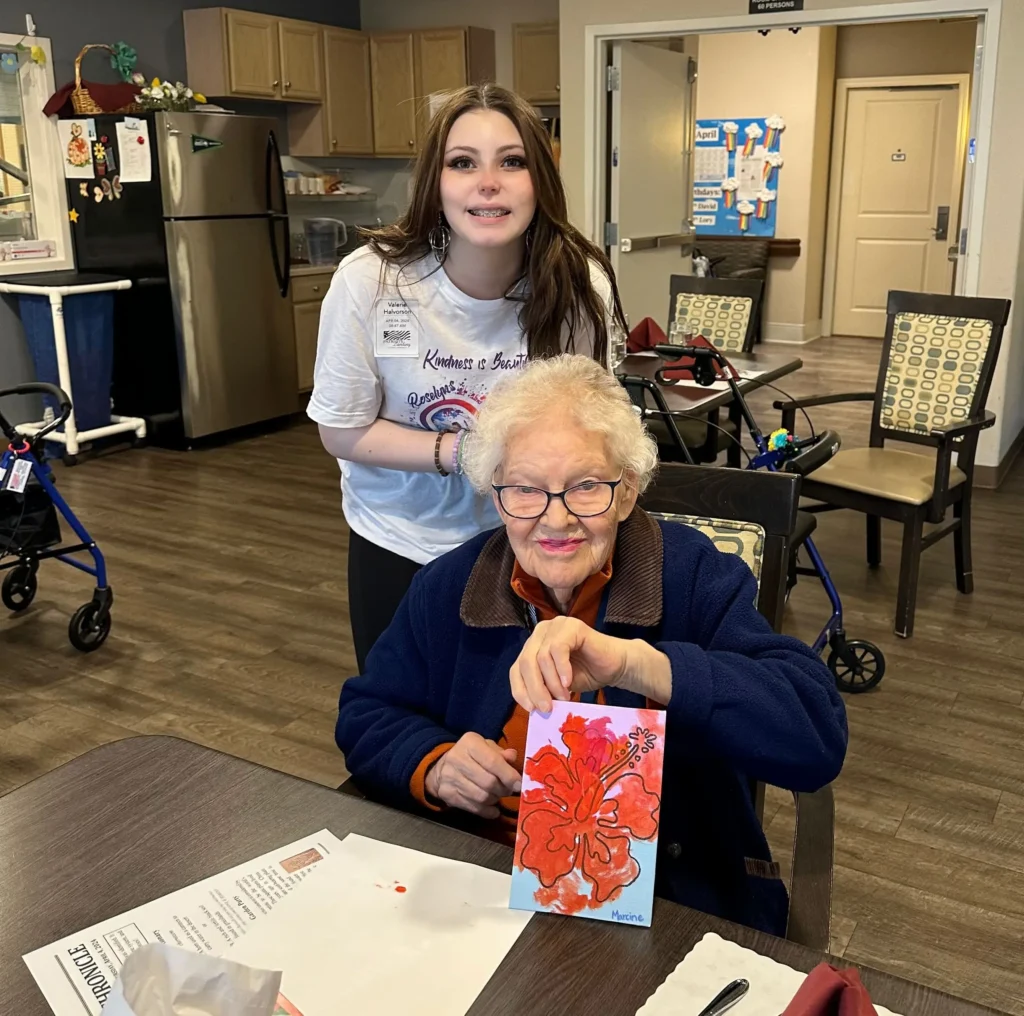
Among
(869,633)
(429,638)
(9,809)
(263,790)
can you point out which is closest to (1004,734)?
(869,633)

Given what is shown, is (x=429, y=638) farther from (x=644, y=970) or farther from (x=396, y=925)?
(x=644, y=970)

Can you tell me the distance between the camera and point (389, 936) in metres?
1.02

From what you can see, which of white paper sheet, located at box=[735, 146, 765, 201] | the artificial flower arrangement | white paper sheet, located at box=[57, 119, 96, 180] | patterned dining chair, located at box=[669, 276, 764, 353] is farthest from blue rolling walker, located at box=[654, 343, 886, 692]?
white paper sheet, located at box=[735, 146, 765, 201]

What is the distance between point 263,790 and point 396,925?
294mm

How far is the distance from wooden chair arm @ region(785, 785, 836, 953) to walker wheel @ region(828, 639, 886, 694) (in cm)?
182

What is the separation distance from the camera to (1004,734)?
291cm

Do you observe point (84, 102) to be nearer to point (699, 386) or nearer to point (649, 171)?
point (649, 171)

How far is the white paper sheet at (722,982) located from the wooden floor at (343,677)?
123 cm

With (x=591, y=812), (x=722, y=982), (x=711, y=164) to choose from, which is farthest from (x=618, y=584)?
(x=711, y=164)

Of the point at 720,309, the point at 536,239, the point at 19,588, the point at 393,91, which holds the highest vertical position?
the point at 393,91

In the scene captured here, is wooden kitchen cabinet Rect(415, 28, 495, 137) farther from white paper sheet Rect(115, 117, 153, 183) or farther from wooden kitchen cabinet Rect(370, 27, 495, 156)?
white paper sheet Rect(115, 117, 153, 183)

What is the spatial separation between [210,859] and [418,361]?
883 millimetres

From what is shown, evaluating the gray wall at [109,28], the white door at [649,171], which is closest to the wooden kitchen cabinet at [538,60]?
the white door at [649,171]

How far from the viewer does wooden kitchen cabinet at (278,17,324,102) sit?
268 inches
